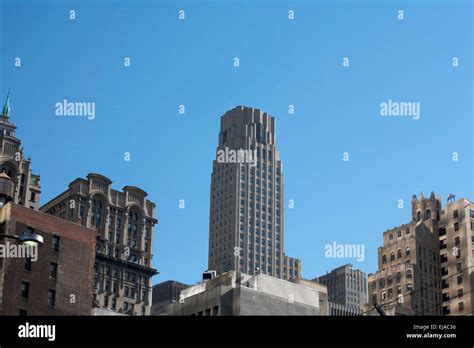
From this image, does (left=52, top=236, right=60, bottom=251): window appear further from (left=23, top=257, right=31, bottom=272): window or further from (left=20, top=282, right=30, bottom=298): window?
(left=20, top=282, right=30, bottom=298): window

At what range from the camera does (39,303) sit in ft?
347

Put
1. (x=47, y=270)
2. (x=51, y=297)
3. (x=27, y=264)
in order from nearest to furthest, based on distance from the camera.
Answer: (x=27, y=264), (x=51, y=297), (x=47, y=270)

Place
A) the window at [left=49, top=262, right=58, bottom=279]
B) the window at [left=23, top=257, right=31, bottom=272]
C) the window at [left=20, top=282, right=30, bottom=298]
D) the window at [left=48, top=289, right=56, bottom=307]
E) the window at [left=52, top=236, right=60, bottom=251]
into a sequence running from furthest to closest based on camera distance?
1. the window at [left=52, top=236, right=60, bottom=251]
2. the window at [left=49, top=262, right=58, bottom=279]
3. the window at [left=48, top=289, right=56, bottom=307]
4. the window at [left=23, top=257, right=31, bottom=272]
5. the window at [left=20, top=282, right=30, bottom=298]

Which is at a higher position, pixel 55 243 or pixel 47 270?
pixel 55 243

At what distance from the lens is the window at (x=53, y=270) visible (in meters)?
109

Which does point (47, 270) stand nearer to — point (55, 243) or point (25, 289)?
point (55, 243)

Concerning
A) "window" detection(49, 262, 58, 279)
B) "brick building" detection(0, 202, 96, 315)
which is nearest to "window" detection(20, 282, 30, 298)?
"brick building" detection(0, 202, 96, 315)

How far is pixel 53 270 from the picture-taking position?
10962 centimetres

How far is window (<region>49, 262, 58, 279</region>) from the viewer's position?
10906cm

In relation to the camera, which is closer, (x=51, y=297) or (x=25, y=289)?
(x=25, y=289)

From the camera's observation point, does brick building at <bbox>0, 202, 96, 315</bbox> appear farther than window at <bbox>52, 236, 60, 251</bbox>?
No

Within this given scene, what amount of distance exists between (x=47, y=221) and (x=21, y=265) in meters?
8.42

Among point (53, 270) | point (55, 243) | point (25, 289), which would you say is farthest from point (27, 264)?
point (55, 243)
